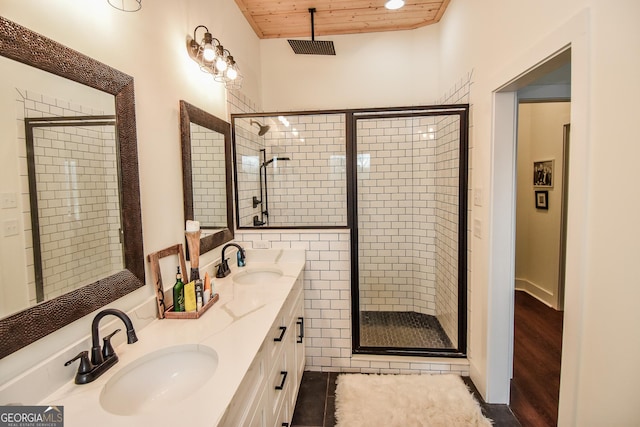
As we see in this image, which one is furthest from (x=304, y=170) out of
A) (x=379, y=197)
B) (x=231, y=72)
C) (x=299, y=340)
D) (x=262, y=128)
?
(x=299, y=340)

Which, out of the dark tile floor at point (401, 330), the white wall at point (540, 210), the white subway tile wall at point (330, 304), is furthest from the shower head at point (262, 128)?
the white wall at point (540, 210)

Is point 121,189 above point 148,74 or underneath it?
underneath

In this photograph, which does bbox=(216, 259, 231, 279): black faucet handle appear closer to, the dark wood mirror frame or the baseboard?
the dark wood mirror frame

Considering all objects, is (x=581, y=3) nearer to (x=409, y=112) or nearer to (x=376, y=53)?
(x=409, y=112)

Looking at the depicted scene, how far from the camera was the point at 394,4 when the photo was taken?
2.57 m

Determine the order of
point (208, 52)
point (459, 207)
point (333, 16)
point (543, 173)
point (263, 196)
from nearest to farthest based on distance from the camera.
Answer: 1. point (208, 52)
2. point (459, 207)
3. point (333, 16)
4. point (263, 196)
5. point (543, 173)

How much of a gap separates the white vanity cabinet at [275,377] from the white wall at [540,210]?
311 centimetres

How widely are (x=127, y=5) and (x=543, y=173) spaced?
4269 millimetres

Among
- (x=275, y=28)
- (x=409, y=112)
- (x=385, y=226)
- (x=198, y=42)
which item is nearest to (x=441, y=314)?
(x=385, y=226)

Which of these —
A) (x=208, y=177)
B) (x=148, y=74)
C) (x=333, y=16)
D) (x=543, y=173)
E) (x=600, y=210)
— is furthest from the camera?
(x=543, y=173)

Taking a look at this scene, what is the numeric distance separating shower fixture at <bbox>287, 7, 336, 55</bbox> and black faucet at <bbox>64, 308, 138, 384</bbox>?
282 centimetres

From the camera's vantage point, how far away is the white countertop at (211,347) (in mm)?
837

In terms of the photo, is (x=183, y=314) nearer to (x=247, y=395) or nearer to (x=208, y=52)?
(x=247, y=395)

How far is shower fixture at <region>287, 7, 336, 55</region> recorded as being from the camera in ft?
9.87
